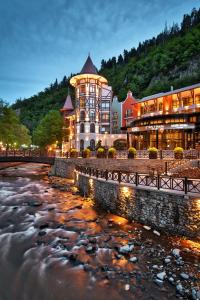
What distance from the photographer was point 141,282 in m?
8.75

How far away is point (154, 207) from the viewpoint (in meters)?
13.7

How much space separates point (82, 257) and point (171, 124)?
29.3 m

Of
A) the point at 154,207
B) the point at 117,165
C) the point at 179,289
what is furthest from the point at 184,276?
the point at 117,165

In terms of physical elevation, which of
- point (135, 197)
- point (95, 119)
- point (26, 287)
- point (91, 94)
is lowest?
point (26, 287)

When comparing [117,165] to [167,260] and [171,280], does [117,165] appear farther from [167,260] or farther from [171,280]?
[171,280]

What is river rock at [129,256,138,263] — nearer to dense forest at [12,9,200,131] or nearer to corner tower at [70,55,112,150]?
corner tower at [70,55,112,150]

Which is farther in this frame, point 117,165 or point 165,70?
point 165,70

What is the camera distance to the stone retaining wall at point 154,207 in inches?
468

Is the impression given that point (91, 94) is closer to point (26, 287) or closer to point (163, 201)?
point (163, 201)

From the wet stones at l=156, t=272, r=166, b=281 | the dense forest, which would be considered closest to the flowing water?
the wet stones at l=156, t=272, r=166, b=281

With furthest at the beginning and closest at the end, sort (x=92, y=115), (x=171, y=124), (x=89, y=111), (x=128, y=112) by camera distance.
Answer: (x=128, y=112) < (x=92, y=115) < (x=89, y=111) < (x=171, y=124)

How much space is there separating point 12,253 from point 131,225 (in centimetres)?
723

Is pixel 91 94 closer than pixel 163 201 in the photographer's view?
No

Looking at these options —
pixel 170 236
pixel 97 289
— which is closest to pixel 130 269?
pixel 97 289
